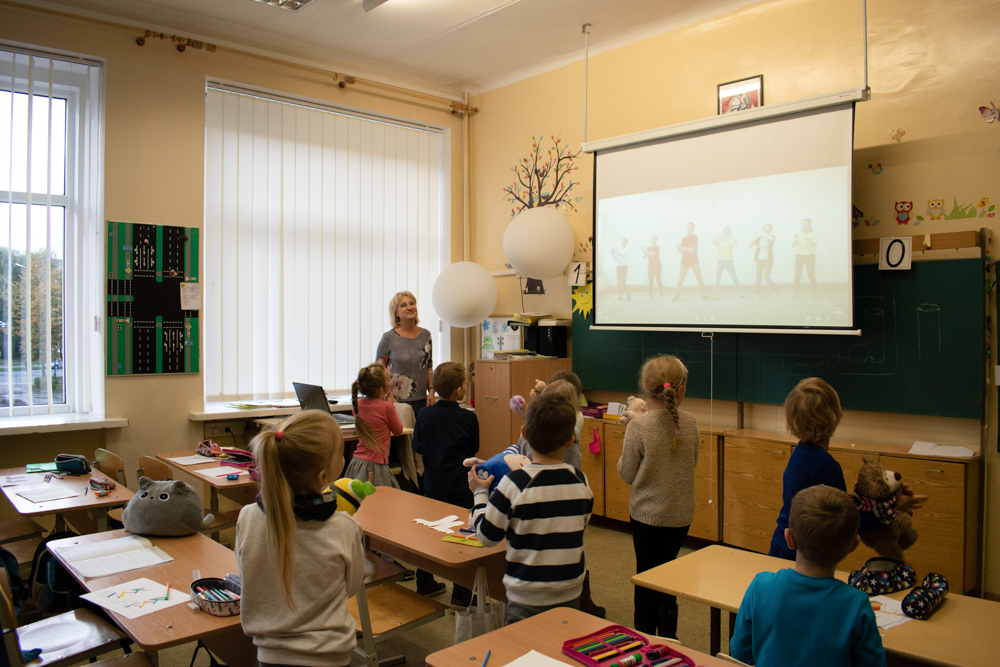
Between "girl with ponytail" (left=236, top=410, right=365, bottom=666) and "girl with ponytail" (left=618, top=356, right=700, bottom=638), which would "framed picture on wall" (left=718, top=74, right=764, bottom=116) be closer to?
"girl with ponytail" (left=618, top=356, right=700, bottom=638)

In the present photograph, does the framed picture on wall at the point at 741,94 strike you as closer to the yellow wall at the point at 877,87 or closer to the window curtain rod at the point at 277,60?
the yellow wall at the point at 877,87

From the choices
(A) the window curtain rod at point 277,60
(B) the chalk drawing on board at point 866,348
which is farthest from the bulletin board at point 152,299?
(B) the chalk drawing on board at point 866,348

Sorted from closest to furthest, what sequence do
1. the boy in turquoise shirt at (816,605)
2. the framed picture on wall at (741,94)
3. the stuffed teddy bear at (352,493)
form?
the boy in turquoise shirt at (816,605)
the stuffed teddy bear at (352,493)
the framed picture on wall at (741,94)

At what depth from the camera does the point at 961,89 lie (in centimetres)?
335

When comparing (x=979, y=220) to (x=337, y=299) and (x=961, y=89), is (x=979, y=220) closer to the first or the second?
(x=961, y=89)

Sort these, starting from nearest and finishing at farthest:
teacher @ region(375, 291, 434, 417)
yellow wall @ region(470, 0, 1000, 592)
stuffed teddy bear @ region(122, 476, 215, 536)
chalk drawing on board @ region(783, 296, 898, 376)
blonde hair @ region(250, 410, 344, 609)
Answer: blonde hair @ region(250, 410, 344, 609), stuffed teddy bear @ region(122, 476, 215, 536), yellow wall @ region(470, 0, 1000, 592), chalk drawing on board @ region(783, 296, 898, 376), teacher @ region(375, 291, 434, 417)

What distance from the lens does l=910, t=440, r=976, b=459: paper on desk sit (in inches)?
126

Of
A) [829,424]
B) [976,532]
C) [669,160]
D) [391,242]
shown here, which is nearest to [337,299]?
[391,242]

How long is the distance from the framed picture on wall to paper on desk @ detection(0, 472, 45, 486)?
4.21 meters

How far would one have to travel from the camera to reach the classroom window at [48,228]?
4.00 meters

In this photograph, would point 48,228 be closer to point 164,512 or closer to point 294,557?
point 164,512

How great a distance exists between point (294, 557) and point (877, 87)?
3.73 m

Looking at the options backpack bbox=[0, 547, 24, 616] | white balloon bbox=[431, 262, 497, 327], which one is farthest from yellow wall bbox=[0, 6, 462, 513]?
backpack bbox=[0, 547, 24, 616]

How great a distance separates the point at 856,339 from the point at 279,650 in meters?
3.27
